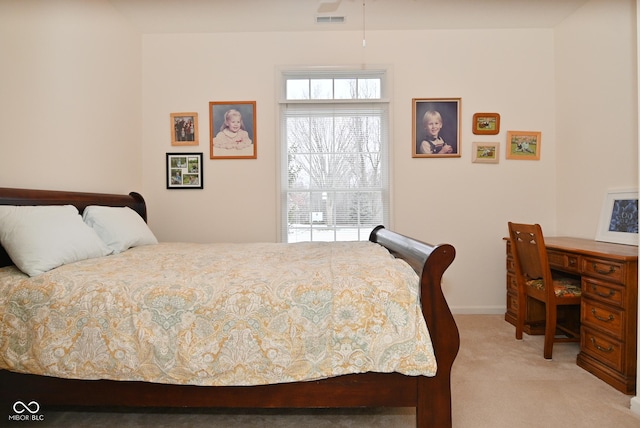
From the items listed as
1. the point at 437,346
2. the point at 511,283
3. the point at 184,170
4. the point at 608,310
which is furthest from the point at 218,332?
the point at 511,283

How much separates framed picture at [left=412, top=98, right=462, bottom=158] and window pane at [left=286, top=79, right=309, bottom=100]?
1.09 meters

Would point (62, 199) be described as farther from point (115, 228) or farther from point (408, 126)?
point (408, 126)

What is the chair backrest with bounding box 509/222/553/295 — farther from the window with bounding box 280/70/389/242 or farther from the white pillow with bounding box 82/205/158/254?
the white pillow with bounding box 82/205/158/254

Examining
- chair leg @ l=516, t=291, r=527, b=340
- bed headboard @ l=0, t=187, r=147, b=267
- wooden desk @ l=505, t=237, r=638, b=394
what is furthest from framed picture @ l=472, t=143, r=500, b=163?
bed headboard @ l=0, t=187, r=147, b=267

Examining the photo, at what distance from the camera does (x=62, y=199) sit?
2357 millimetres

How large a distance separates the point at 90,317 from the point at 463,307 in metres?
3.21

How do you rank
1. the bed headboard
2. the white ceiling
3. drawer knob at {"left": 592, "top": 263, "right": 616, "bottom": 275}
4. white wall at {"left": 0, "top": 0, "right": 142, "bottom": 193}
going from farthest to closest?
the white ceiling → white wall at {"left": 0, "top": 0, "right": 142, "bottom": 193} → drawer knob at {"left": 592, "top": 263, "right": 616, "bottom": 275} → the bed headboard

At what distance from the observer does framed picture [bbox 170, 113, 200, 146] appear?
355 cm

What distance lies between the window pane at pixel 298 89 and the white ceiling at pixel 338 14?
19.6 inches

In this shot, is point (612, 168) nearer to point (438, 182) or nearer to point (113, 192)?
point (438, 182)

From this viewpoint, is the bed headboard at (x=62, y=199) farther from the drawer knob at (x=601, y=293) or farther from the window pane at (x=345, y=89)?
the drawer knob at (x=601, y=293)

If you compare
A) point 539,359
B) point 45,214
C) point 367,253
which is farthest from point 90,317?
point 539,359

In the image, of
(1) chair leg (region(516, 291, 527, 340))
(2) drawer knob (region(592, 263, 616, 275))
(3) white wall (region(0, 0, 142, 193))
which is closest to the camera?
(2) drawer knob (region(592, 263, 616, 275))

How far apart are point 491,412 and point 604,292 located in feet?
3.47
